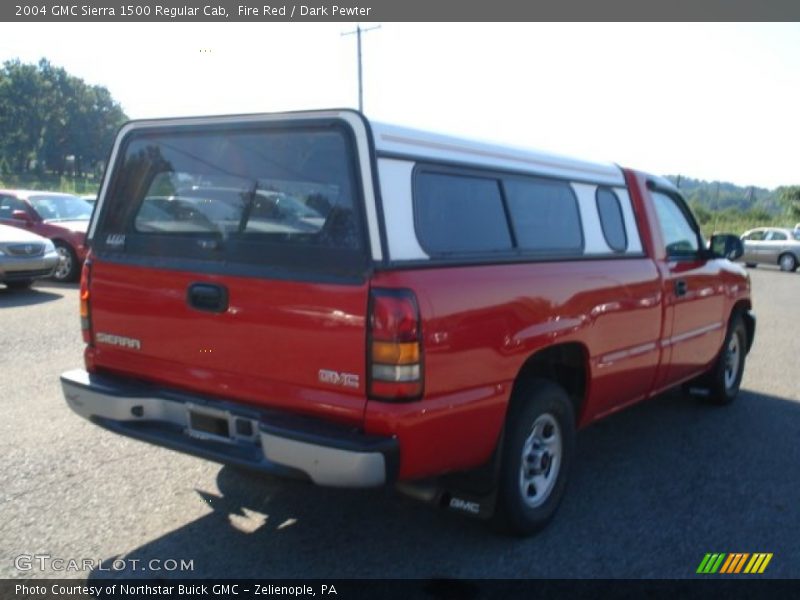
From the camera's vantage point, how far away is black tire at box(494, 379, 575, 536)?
144 inches

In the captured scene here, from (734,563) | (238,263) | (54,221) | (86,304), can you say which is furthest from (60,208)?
(734,563)

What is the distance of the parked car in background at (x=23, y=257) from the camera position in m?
11.6

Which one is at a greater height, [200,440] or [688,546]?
[200,440]

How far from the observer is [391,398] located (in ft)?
10.1

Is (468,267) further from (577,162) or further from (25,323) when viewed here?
(25,323)

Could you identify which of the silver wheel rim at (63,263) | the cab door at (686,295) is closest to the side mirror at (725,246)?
the cab door at (686,295)

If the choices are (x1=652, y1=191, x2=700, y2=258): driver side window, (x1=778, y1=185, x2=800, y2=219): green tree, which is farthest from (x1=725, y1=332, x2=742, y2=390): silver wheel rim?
(x1=778, y1=185, x2=800, y2=219): green tree

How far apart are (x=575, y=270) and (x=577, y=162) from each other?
0.83 metres

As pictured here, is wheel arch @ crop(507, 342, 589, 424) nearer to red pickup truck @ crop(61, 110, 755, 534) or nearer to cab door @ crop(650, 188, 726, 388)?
red pickup truck @ crop(61, 110, 755, 534)

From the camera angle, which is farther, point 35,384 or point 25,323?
point 25,323

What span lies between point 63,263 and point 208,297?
11.2m

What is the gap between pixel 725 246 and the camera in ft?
19.8

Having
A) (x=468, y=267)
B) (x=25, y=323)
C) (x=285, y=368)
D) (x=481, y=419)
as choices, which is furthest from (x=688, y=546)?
(x=25, y=323)

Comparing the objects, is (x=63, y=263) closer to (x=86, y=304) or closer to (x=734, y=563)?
(x=86, y=304)
